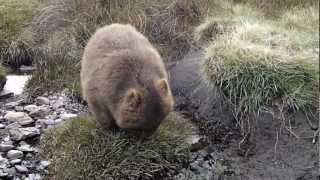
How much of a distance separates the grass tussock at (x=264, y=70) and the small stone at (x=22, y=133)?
6.69 feet

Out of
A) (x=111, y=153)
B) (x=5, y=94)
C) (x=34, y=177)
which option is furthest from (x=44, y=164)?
(x=5, y=94)

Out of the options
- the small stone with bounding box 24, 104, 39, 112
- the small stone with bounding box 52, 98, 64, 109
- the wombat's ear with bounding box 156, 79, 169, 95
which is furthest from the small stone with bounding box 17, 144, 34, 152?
the wombat's ear with bounding box 156, 79, 169, 95

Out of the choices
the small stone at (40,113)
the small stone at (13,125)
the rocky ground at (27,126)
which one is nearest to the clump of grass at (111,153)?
the rocky ground at (27,126)

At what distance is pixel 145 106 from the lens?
16.9ft

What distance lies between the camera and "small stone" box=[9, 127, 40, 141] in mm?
6258

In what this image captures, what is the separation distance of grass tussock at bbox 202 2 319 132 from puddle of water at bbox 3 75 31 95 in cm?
248

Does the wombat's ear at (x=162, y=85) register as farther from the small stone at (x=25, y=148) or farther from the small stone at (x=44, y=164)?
the small stone at (x=25, y=148)

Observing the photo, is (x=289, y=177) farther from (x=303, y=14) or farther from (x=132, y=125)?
(x=303, y=14)

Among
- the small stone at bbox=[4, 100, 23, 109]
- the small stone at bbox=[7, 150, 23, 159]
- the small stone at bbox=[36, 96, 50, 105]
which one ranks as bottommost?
the small stone at bbox=[7, 150, 23, 159]

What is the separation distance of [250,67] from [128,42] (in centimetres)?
141

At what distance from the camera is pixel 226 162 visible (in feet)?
19.8

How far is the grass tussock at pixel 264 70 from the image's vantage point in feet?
20.5

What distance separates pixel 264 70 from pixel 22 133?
8.88 feet

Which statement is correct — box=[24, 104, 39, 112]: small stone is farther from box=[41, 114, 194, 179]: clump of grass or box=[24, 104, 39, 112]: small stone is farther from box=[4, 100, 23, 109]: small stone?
box=[41, 114, 194, 179]: clump of grass
